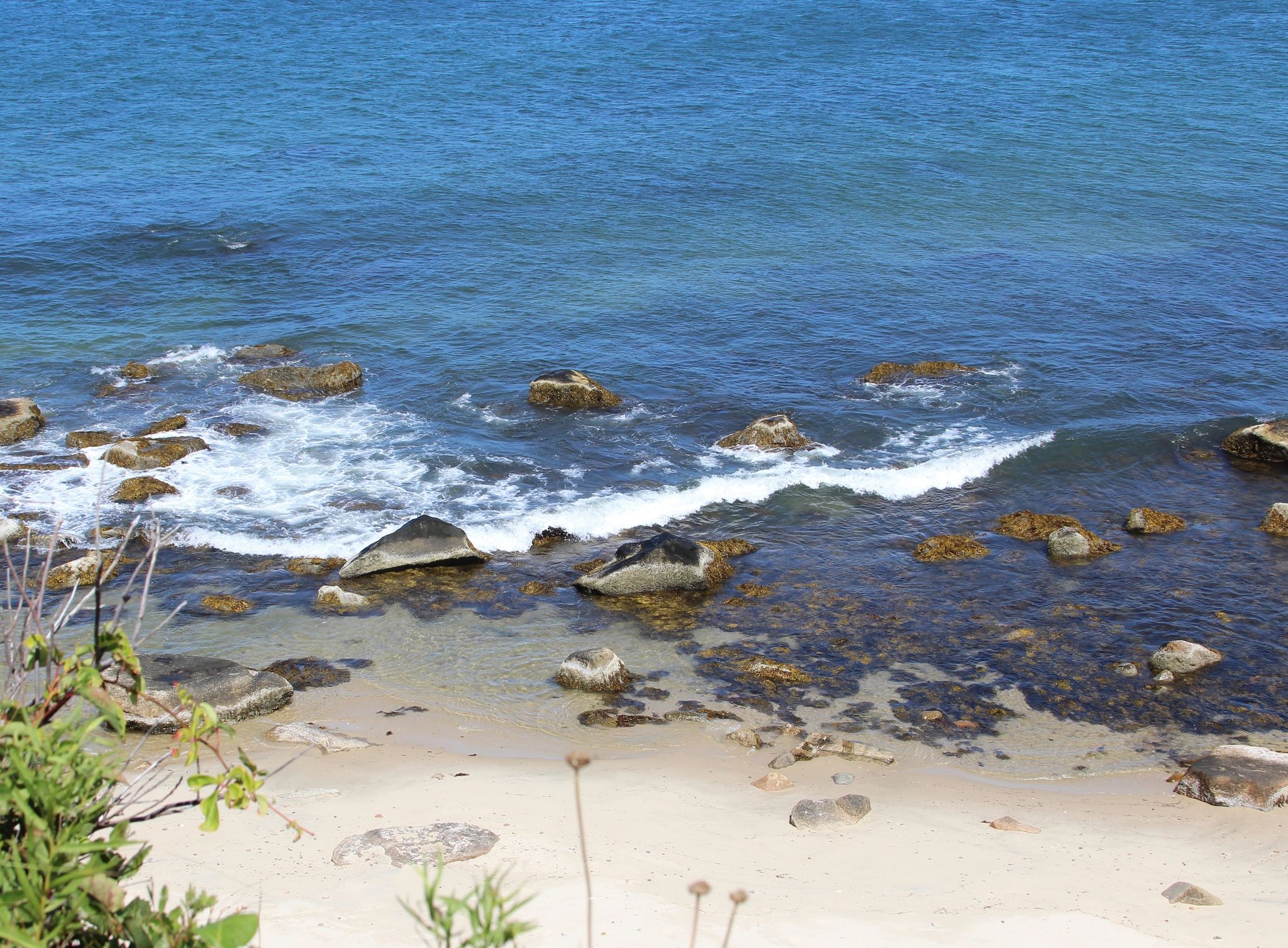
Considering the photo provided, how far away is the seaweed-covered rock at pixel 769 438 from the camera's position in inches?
779

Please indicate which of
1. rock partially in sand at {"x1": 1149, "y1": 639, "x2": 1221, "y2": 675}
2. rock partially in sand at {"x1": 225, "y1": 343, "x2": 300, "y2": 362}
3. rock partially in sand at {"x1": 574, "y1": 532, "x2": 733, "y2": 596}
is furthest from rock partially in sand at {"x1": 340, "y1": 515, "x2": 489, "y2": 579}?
rock partially in sand at {"x1": 225, "y1": 343, "x2": 300, "y2": 362}

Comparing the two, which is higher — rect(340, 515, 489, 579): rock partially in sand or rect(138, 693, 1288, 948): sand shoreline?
rect(138, 693, 1288, 948): sand shoreline

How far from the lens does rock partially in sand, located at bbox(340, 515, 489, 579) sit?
1557 cm

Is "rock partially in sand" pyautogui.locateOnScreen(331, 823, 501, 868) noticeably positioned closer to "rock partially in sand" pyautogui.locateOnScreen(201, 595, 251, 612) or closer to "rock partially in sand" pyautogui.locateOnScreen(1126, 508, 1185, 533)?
"rock partially in sand" pyautogui.locateOnScreen(201, 595, 251, 612)

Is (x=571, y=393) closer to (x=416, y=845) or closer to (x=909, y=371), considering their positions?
(x=909, y=371)

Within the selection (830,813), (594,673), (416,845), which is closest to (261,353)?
(594,673)

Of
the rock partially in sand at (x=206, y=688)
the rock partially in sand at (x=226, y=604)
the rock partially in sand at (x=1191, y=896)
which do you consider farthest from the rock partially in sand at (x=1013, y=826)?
the rock partially in sand at (x=226, y=604)

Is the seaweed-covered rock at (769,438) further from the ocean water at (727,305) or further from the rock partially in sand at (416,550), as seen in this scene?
the rock partially in sand at (416,550)

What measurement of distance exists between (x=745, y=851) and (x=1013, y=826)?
245 centimetres

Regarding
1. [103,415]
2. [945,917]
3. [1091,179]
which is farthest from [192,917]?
[1091,179]

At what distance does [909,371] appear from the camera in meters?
23.0

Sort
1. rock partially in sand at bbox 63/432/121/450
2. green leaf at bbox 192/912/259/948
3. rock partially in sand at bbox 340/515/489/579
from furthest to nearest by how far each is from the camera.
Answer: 1. rock partially in sand at bbox 63/432/121/450
2. rock partially in sand at bbox 340/515/489/579
3. green leaf at bbox 192/912/259/948

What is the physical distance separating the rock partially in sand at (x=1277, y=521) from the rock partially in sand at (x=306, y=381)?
16.2 m

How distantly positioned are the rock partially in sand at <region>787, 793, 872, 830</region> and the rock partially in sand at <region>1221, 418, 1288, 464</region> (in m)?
12.3
